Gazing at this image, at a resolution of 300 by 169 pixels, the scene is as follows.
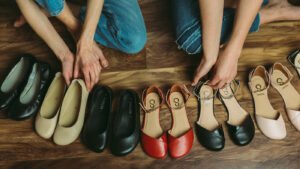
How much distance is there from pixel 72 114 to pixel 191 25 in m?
0.59

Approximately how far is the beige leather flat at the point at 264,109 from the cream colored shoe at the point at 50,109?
779mm

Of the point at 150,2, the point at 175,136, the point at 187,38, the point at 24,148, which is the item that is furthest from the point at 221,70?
the point at 24,148

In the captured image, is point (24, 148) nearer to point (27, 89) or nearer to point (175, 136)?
point (27, 89)

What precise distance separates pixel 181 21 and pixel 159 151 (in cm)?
51

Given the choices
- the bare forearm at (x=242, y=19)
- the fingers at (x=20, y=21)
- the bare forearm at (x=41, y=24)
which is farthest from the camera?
the fingers at (x=20, y=21)

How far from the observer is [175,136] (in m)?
1.15

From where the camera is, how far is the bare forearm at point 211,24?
997 mm

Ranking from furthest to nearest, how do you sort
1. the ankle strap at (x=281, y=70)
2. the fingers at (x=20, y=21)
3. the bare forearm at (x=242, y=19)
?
1. the fingers at (x=20, y=21)
2. the ankle strap at (x=281, y=70)
3. the bare forearm at (x=242, y=19)

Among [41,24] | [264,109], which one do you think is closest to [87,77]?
[41,24]

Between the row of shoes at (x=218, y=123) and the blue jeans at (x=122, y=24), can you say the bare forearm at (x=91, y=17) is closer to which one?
the blue jeans at (x=122, y=24)

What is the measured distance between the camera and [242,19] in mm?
1012

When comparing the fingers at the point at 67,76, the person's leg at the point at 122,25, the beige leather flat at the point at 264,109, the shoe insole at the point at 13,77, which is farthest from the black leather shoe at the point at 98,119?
the beige leather flat at the point at 264,109

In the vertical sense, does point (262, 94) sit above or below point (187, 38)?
below

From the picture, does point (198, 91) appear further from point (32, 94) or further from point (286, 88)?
point (32, 94)
